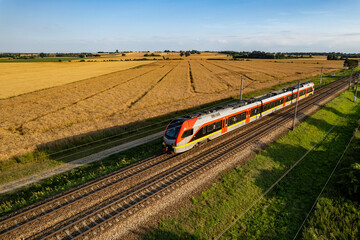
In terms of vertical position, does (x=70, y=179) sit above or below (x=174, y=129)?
below

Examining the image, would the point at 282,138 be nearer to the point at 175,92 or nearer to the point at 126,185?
the point at 126,185

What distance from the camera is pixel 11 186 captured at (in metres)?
16.2

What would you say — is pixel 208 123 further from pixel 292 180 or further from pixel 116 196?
pixel 116 196

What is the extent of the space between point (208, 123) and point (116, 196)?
10.7 metres

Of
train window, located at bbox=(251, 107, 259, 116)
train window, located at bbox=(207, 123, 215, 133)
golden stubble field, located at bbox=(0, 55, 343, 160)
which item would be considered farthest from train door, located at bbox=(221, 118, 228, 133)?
golden stubble field, located at bbox=(0, 55, 343, 160)

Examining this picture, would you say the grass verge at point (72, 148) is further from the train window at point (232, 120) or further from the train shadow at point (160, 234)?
the train shadow at point (160, 234)

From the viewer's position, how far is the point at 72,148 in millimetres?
22266

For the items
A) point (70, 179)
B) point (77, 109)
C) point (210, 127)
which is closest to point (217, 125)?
point (210, 127)

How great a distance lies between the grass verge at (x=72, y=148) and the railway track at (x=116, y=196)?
657 centimetres

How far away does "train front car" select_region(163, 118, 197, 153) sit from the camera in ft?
59.1

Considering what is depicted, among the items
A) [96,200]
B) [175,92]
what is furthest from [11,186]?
[175,92]

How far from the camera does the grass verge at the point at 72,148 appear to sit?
1855 cm

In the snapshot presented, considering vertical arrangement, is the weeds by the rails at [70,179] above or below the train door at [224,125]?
below

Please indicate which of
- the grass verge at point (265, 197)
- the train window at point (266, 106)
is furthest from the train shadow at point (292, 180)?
the train window at point (266, 106)
